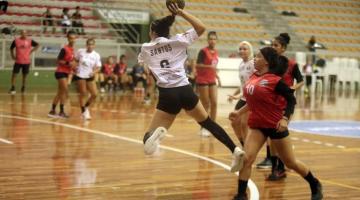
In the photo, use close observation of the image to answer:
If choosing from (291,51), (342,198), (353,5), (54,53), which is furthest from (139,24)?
(342,198)

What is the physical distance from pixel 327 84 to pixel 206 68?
17.9 m

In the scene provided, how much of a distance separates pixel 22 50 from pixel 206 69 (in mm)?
11093

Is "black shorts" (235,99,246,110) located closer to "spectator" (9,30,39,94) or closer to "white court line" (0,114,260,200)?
"white court line" (0,114,260,200)

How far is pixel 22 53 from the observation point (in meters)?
21.3

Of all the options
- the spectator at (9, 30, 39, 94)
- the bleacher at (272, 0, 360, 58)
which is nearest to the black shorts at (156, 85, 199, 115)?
the spectator at (9, 30, 39, 94)

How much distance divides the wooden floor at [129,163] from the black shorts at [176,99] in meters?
0.95

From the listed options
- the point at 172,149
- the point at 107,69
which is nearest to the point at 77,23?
the point at 107,69

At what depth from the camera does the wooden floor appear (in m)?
7.11

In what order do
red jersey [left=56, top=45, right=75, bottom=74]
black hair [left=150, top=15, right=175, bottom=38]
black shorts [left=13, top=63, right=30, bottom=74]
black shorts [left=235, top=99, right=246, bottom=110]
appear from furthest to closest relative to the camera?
black shorts [left=13, top=63, right=30, bottom=74], red jersey [left=56, top=45, right=75, bottom=74], black shorts [left=235, top=99, right=246, bottom=110], black hair [left=150, top=15, right=175, bottom=38]

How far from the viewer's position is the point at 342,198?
7.02 metres

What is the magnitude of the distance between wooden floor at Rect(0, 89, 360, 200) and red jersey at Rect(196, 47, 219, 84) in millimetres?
1112

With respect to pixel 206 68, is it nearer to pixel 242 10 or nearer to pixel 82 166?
pixel 82 166

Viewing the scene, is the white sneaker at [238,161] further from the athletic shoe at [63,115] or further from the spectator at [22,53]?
the spectator at [22,53]

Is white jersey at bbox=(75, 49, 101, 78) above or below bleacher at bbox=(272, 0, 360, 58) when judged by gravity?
above
